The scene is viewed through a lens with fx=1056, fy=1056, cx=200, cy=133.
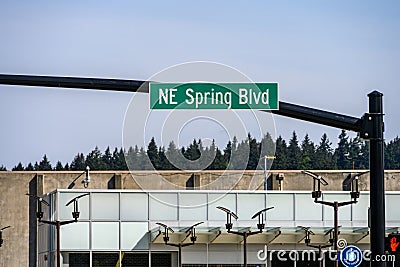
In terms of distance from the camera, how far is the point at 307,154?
397ft

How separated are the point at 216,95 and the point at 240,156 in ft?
3.88

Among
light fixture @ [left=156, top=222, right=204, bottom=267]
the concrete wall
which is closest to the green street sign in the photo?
light fixture @ [left=156, top=222, right=204, bottom=267]

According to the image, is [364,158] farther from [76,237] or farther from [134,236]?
[76,237]

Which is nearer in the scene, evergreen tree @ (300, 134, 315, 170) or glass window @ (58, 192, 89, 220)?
glass window @ (58, 192, 89, 220)

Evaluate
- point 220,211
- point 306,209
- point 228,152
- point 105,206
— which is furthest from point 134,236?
point 228,152

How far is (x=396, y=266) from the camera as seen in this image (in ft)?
183

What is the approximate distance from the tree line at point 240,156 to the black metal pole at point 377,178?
42 centimetres

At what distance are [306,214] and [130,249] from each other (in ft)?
31.7

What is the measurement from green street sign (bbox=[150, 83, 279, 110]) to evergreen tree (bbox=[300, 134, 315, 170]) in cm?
9989

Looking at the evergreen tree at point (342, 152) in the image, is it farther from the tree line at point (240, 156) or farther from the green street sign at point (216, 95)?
the green street sign at point (216, 95)

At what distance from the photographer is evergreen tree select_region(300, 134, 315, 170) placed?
11684 centimetres

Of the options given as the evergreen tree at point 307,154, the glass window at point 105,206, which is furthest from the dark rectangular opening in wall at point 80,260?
the evergreen tree at point 307,154

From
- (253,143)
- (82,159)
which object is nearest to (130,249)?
(253,143)

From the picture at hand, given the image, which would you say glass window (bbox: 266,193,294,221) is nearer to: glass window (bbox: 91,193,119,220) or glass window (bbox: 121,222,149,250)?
glass window (bbox: 121,222,149,250)
